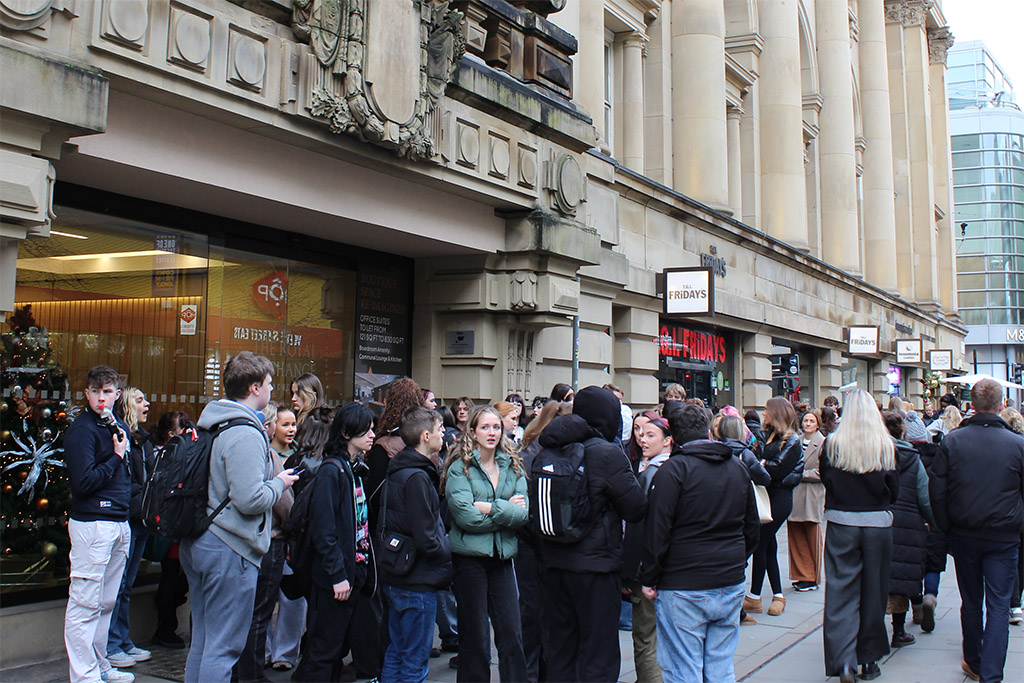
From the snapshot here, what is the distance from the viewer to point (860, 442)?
6668 mm

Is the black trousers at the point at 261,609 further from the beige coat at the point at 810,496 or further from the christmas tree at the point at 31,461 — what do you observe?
the beige coat at the point at 810,496

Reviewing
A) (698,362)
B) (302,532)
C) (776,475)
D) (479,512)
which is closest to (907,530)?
(776,475)

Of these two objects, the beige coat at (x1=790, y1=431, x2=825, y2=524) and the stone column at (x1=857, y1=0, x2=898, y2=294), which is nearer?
the beige coat at (x1=790, y1=431, x2=825, y2=524)

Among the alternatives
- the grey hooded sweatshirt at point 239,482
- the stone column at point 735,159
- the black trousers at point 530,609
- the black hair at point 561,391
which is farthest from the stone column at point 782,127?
the grey hooded sweatshirt at point 239,482

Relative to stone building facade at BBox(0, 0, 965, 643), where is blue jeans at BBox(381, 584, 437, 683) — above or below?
below

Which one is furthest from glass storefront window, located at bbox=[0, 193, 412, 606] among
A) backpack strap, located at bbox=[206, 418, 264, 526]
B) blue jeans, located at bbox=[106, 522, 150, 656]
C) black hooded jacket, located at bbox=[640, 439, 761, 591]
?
black hooded jacket, located at bbox=[640, 439, 761, 591]

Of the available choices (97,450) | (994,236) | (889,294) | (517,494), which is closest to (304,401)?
(97,450)

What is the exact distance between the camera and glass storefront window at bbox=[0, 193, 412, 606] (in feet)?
23.9

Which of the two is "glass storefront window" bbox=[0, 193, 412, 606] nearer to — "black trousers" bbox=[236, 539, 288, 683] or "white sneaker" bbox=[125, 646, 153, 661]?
"white sneaker" bbox=[125, 646, 153, 661]

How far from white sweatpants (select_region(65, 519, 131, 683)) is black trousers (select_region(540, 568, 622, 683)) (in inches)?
116

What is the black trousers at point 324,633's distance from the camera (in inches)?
227

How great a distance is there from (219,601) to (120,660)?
245 cm

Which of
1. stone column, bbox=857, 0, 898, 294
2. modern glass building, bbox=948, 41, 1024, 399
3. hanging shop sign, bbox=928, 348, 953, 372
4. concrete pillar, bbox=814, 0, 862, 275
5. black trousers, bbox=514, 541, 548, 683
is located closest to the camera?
black trousers, bbox=514, 541, 548, 683

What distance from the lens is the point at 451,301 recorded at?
430 inches
